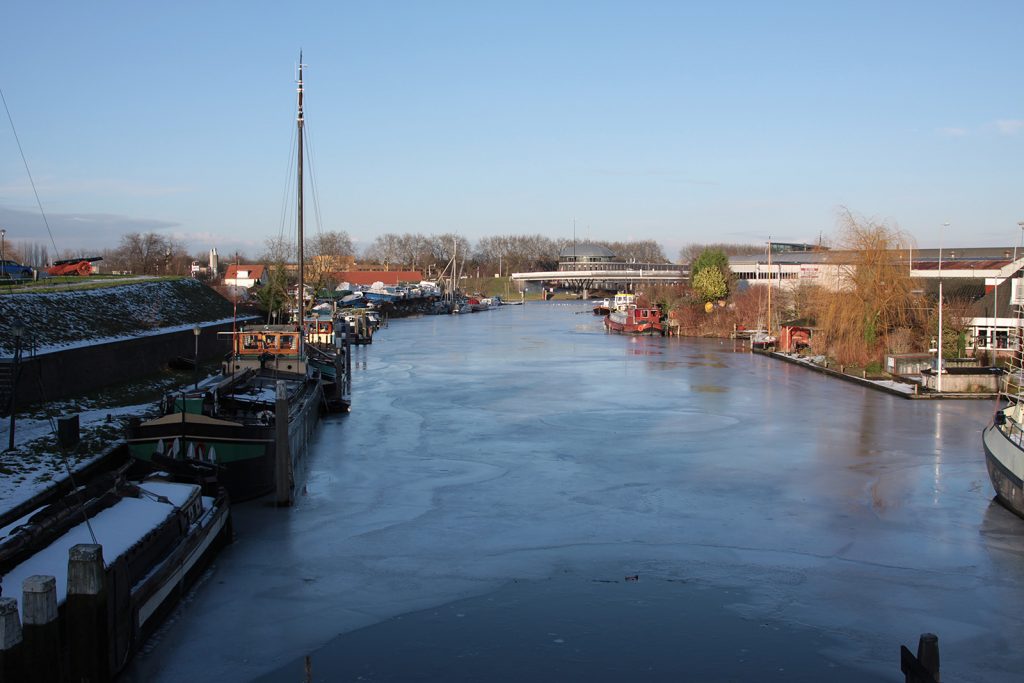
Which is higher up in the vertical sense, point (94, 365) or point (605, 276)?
point (605, 276)

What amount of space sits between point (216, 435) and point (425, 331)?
54.0 m

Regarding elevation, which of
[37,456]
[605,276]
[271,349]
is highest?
[605,276]

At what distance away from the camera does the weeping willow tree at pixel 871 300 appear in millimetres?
37844

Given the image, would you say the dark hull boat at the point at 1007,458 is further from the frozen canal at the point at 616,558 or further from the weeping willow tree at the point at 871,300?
the weeping willow tree at the point at 871,300

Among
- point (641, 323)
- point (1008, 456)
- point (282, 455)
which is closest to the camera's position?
point (1008, 456)

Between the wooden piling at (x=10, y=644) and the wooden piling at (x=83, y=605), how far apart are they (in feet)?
2.27

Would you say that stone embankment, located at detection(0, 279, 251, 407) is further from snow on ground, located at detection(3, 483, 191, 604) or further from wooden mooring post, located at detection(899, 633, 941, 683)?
wooden mooring post, located at detection(899, 633, 941, 683)

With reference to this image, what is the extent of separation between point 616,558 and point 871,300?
28.5 metres

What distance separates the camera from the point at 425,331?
228 feet

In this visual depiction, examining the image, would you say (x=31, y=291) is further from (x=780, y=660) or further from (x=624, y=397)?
(x=780, y=660)

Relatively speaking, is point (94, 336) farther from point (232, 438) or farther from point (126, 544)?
point (126, 544)

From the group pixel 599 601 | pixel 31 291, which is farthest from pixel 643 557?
pixel 31 291

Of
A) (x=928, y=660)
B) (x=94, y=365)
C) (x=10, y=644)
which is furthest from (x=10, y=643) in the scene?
(x=94, y=365)

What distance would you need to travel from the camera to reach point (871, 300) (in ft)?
124
